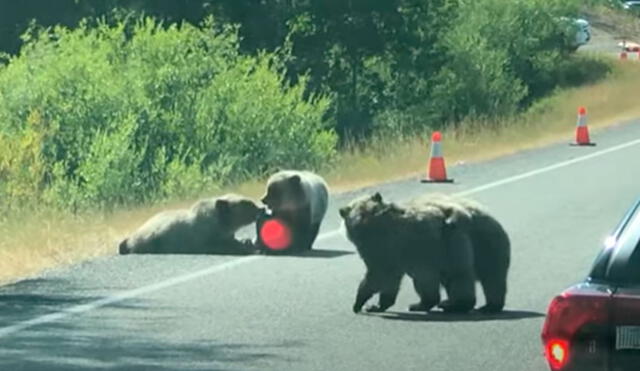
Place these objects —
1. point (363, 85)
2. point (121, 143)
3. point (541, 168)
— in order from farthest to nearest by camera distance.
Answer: point (363, 85), point (121, 143), point (541, 168)

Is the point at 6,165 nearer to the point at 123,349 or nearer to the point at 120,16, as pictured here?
the point at 123,349

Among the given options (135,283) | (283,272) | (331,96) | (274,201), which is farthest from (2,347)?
(331,96)

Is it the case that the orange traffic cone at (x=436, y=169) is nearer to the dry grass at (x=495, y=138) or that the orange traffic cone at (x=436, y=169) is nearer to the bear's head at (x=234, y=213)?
the dry grass at (x=495, y=138)

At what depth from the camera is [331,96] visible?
46781mm

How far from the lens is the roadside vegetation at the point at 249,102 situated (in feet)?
75.8

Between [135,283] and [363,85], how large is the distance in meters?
37.2

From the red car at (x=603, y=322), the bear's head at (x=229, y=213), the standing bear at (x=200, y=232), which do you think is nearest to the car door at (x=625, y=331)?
the red car at (x=603, y=322)

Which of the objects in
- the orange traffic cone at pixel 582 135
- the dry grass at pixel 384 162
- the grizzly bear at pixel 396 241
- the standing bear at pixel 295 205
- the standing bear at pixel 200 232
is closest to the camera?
the grizzly bear at pixel 396 241

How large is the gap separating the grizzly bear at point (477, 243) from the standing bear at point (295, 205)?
12.7ft

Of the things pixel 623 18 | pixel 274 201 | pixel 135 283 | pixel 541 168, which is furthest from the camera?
pixel 623 18

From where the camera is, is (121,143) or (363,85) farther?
(363,85)

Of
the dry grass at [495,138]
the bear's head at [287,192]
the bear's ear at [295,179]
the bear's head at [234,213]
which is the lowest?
the dry grass at [495,138]

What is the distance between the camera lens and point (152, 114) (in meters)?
29.7

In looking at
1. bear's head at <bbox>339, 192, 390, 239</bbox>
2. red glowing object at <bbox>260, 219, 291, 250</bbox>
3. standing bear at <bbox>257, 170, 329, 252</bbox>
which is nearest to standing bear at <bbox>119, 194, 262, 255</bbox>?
red glowing object at <bbox>260, 219, 291, 250</bbox>
